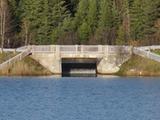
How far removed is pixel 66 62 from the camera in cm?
9506

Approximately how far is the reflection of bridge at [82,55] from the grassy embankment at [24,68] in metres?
0.64

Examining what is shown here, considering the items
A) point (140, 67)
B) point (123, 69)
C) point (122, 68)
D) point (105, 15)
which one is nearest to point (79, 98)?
point (140, 67)

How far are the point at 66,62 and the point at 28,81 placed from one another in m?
14.3

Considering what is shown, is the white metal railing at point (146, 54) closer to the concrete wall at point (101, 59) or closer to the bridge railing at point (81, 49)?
the concrete wall at point (101, 59)

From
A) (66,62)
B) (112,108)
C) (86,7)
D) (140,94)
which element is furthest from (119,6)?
(112,108)

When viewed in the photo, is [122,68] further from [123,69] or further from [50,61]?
[50,61]

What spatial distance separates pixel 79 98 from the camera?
63.7 m

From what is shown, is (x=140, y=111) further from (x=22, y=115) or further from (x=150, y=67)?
(x=150, y=67)

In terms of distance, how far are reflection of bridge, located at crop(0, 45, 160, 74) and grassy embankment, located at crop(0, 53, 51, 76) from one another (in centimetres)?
64

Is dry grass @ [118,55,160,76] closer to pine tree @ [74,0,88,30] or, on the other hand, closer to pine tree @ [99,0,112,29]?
pine tree @ [99,0,112,29]

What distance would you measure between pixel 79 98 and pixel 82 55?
2863 centimetres

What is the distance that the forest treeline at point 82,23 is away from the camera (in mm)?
111562

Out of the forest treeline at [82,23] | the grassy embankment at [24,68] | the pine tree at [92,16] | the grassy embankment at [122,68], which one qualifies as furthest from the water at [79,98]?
the pine tree at [92,16]

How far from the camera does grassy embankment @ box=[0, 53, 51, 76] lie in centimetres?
8969
